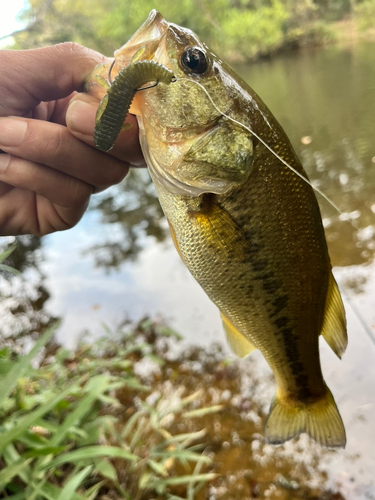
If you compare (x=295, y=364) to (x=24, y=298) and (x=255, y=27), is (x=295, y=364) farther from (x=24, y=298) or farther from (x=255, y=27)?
(x=255, y=27)

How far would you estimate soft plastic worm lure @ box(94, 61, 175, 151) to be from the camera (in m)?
0.85

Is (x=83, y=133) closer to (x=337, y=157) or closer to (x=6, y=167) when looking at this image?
(x=6, y=167)

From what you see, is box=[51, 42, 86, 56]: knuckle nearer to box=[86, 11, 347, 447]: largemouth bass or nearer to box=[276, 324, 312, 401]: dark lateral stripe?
box=[86, 11, 347, 447]: largemouth bass

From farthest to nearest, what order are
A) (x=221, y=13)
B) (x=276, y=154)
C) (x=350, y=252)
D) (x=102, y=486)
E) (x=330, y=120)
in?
(x=221, y=13), (x=330, y=120), (x=350, y=252), (x=102, y=486), (x=276, y=154)

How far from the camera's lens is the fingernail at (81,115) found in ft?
3.79

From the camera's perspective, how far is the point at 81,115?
3.81 ft

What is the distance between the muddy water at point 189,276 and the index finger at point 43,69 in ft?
3.66

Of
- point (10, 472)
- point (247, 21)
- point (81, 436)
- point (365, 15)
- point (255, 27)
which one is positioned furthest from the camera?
point (255, 27)

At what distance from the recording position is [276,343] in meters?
1.36

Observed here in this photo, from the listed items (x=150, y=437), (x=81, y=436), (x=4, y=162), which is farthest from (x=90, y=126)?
(x=150, y=437)

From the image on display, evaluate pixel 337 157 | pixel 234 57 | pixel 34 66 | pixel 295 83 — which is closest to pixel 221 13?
pixel 234 57

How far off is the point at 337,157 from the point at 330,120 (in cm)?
209

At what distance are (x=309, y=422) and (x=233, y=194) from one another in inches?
41.8

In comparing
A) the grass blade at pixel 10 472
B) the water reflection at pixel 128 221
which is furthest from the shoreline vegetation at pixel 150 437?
the water reflection at pixel 128 221
